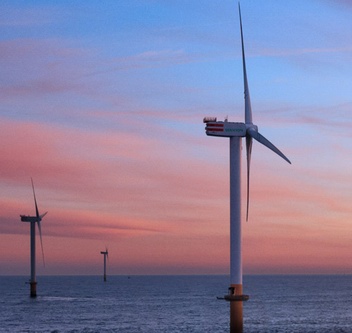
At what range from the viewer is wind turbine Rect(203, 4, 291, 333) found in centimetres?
8344

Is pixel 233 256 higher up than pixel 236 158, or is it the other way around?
pixel 236 158

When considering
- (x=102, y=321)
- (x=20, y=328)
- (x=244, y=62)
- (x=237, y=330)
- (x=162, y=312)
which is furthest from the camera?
(x=162, y=312)

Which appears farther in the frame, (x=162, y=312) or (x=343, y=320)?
(x=162, y=312)

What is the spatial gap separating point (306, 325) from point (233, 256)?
2345 inches

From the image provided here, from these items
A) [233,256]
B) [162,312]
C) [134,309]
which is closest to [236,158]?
[233,256]

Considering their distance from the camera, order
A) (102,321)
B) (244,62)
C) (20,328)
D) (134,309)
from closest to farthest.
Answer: (244,62), (20,328), (102,321), (134,309)

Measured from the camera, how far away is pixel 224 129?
86375 millimetres

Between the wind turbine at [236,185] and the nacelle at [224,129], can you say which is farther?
the nacelle at [224,129]

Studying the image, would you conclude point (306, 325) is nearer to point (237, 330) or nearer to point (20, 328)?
point (20, 328)

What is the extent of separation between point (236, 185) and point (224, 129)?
20.1 feet

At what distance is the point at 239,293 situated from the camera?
276 feet

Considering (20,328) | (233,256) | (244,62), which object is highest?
(244,62)

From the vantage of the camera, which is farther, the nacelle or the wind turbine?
the nacelle

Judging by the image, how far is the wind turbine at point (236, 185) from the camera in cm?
8344
